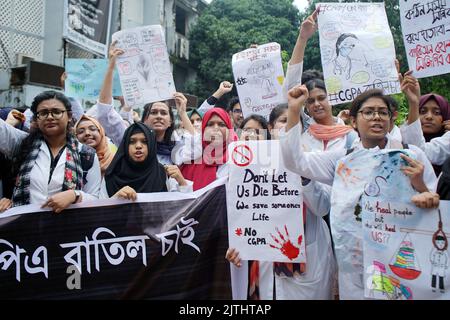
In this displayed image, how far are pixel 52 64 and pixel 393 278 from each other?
453 inches

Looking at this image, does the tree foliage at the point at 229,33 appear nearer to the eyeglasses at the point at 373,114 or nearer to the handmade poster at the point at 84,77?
the handmade poster at the point at 84,77

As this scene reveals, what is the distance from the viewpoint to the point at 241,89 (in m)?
4.79

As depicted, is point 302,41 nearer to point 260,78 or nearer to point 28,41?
point 260,78

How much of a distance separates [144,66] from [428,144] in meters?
2.71

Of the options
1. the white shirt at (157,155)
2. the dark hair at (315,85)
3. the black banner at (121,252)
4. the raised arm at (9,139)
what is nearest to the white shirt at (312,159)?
the black banner at (121,252)

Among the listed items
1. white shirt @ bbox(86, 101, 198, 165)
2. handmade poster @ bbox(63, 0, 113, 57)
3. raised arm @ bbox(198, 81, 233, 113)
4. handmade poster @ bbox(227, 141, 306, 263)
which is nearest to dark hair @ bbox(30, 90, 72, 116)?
white shirt @ bbox(86, 101, 198, 165)

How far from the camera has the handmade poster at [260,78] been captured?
4.64 meters

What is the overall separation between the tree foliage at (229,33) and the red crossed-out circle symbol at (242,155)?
52.1 feet

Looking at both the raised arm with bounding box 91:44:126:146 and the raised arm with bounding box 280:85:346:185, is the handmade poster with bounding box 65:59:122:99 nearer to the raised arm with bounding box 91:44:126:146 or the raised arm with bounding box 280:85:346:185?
the raised arm with bounding box 91:44:126:146

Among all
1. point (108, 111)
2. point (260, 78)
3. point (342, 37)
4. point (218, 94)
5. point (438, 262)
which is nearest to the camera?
point (438, 262)

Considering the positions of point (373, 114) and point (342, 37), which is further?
point (342, 37)

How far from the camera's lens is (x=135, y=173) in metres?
3.15

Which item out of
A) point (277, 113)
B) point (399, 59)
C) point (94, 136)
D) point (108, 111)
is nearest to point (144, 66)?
point (108, 111)
